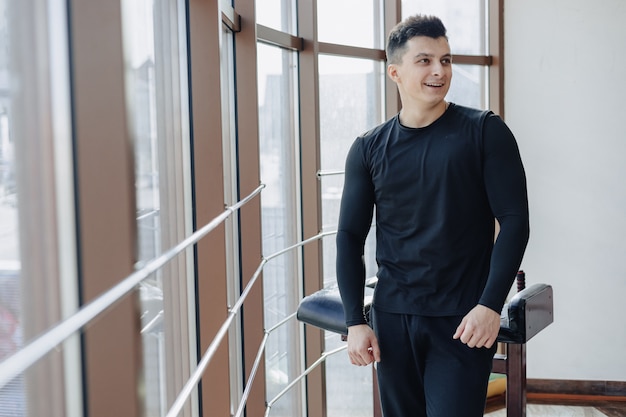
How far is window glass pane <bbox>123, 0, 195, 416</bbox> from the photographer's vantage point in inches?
62.2

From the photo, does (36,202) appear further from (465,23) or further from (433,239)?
(465,23)

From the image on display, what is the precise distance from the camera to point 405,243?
1631 millimetres

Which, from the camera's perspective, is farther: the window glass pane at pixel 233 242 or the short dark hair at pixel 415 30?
the window glass pane at pixel 233 242

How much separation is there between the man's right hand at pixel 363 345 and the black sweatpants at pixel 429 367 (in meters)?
0.02

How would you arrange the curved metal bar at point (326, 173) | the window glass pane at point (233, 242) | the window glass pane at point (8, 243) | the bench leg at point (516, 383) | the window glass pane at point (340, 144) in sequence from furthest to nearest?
the window glass pane at point (340, 144) → the curved metal bar at point (326, 173) → the window glass pane at point (233, 242) → the bench leg at point (516, 383) → the window glass pane at point (8, 243)

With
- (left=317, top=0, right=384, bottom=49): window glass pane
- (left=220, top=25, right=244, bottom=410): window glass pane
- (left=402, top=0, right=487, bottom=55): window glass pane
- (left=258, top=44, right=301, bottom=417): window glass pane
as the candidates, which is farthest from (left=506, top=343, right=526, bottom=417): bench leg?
(left=402, top=0, right=487, bottom=55): window glass pane

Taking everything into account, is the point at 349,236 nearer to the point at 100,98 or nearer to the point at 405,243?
the point at 405,243

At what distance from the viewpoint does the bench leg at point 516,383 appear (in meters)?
2.09

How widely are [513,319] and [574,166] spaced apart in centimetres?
328

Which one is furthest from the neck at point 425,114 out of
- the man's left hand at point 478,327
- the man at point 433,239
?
the man's left hand at point 478,327

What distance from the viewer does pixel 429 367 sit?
160 cm

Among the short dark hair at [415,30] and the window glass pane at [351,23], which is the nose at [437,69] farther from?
the window glass pane at [351,23]

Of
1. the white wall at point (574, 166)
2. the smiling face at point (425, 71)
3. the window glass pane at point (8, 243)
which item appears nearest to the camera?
the window glass pane at point (8, 243)

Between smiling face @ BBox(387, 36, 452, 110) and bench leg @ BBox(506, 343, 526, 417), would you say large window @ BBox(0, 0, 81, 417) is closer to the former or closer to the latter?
smiling face @ BBox(387, 36, 452, 110)
